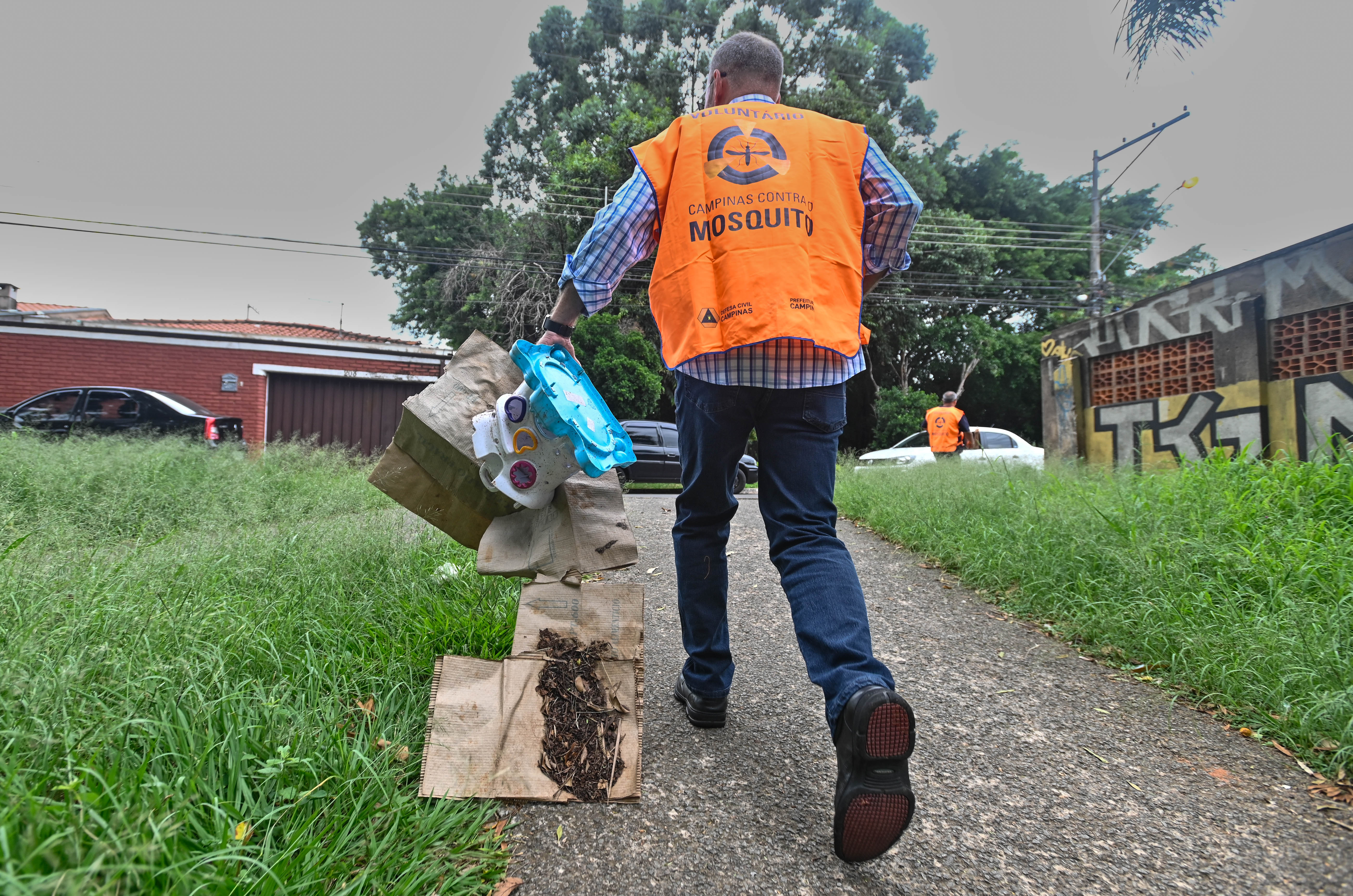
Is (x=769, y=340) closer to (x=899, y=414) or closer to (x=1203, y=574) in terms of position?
(x=1203, y=574)

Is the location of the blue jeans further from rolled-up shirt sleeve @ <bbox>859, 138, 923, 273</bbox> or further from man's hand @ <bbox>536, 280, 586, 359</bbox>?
rolled-up shirt sleeve @ <bbox>859, 138, 923, 273</bbox>

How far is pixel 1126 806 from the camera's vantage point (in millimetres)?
1566

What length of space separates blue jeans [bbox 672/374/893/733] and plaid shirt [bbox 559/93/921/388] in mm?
38

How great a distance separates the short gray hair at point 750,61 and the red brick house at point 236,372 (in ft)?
47.9

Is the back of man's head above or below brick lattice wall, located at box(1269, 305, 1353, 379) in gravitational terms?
above

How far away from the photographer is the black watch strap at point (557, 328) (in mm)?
1747

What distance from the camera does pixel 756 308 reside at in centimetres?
161

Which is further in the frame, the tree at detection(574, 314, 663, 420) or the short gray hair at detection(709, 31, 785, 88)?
the tree at detection(574, 314, 663, 420)

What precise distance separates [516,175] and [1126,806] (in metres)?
23.0

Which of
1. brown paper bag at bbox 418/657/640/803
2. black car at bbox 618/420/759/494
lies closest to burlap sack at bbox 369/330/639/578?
brown paper bag at bbox 418/657/640/803

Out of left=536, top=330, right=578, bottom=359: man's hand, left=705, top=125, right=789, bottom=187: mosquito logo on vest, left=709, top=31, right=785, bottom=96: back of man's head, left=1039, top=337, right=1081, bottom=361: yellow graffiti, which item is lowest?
left=536, top=330, right=578, bottom=359: man's hand

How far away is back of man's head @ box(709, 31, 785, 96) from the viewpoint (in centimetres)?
192

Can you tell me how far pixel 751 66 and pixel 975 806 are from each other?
1.99m

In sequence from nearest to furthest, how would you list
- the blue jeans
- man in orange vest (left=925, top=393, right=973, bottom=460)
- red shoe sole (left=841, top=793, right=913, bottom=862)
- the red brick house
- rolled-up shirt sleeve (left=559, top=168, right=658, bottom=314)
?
red shoe sole (left=841, top=793, right=913, bottom=862), the blue jeans, rolled-up shirt sleeve (left=559, top=168, right=658, bottom=314), man in orange vest (left=925, top=393, right=973, bottom=460), the red brick house
